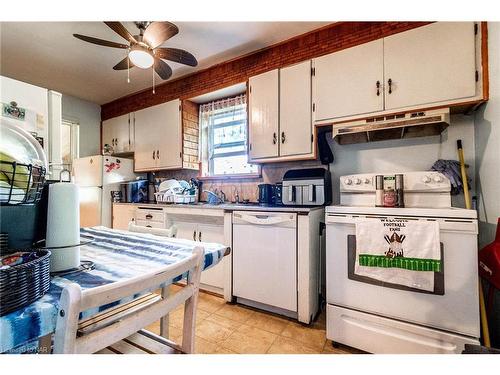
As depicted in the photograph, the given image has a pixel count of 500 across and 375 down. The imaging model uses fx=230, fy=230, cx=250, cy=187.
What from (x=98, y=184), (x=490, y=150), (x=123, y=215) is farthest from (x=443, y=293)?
(x=98, y=184)

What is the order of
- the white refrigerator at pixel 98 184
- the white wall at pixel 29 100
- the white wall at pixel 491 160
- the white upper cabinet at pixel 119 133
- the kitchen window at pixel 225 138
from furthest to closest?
the white upper cabinet at pixel 119 133, the white refrigerator at pixel 98 184, the kitchen window at pixel 225 138, the white wall at pixel 491 160, the white wall at pixel 29 100

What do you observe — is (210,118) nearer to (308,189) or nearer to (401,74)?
(308,189)

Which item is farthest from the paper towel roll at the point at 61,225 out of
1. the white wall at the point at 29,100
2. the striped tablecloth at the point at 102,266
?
the white wall at the point at 29,100

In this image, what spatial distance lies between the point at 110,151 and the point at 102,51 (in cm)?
174

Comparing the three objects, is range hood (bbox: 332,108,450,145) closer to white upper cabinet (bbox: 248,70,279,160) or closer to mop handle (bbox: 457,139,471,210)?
mop handle (bbox: 457,139,471,210)

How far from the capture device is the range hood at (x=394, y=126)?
65.8 inches

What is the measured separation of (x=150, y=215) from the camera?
277cm

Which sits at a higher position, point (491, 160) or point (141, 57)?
point (141, 57)

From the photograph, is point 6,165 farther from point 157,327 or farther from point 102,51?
point 102,51

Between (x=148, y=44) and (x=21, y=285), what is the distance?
204 cm

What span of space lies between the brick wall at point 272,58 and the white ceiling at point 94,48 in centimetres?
8

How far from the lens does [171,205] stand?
8.38ft

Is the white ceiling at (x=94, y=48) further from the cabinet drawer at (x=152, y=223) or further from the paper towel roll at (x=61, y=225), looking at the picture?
the paper towel roll at (x=61, y=225)

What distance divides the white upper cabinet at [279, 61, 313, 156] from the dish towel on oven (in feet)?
3.20
